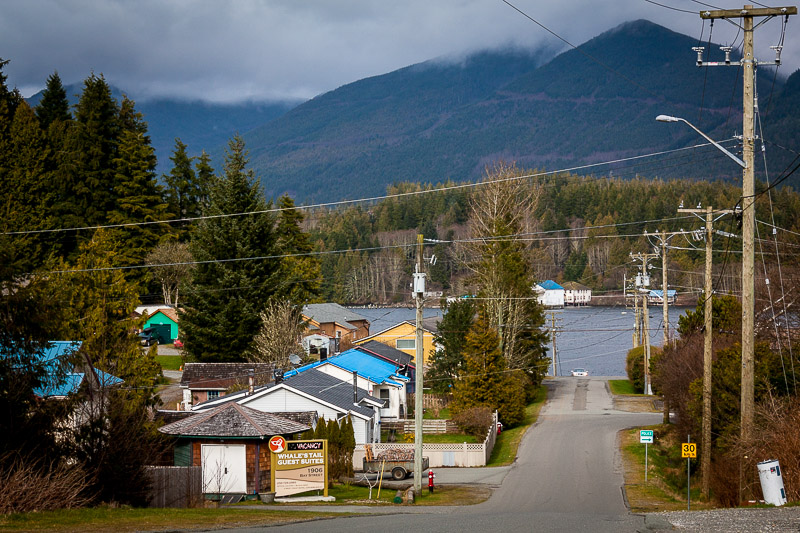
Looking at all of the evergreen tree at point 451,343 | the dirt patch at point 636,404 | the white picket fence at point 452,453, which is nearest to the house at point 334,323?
the evergreen tree at point 451,343

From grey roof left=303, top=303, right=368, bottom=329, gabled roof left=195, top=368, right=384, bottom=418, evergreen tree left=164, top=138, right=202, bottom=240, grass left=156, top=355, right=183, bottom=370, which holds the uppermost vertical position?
evergreen tree left=164, top=138, right=202, bottom=240

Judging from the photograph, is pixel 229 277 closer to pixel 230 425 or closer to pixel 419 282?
pixel 230 425

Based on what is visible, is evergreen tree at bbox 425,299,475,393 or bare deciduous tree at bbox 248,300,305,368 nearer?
bare deciduous tree at bbox 248,300,305,368

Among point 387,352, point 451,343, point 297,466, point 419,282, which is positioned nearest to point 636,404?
point 451,343

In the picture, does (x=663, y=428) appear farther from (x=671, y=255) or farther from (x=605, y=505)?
(x=671, y=255)

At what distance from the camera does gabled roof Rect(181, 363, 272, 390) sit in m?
50.7

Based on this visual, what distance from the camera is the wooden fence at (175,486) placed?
77.7 ft

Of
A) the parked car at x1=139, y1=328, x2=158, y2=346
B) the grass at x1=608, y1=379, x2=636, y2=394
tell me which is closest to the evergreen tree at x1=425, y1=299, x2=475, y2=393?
the grass at x1=608, y1=379, x2=636, y2=394

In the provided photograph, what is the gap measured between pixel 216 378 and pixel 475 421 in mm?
16169

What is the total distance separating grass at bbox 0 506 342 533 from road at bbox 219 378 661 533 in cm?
121

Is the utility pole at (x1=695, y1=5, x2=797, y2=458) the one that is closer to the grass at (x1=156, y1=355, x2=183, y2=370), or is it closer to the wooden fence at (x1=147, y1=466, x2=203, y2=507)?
the wooden fence at (x1=147, y1=466, x2=203, y2=507)

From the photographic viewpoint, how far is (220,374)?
52.3 metres

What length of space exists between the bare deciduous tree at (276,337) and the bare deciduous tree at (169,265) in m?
16.6

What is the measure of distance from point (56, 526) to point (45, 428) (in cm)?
467
